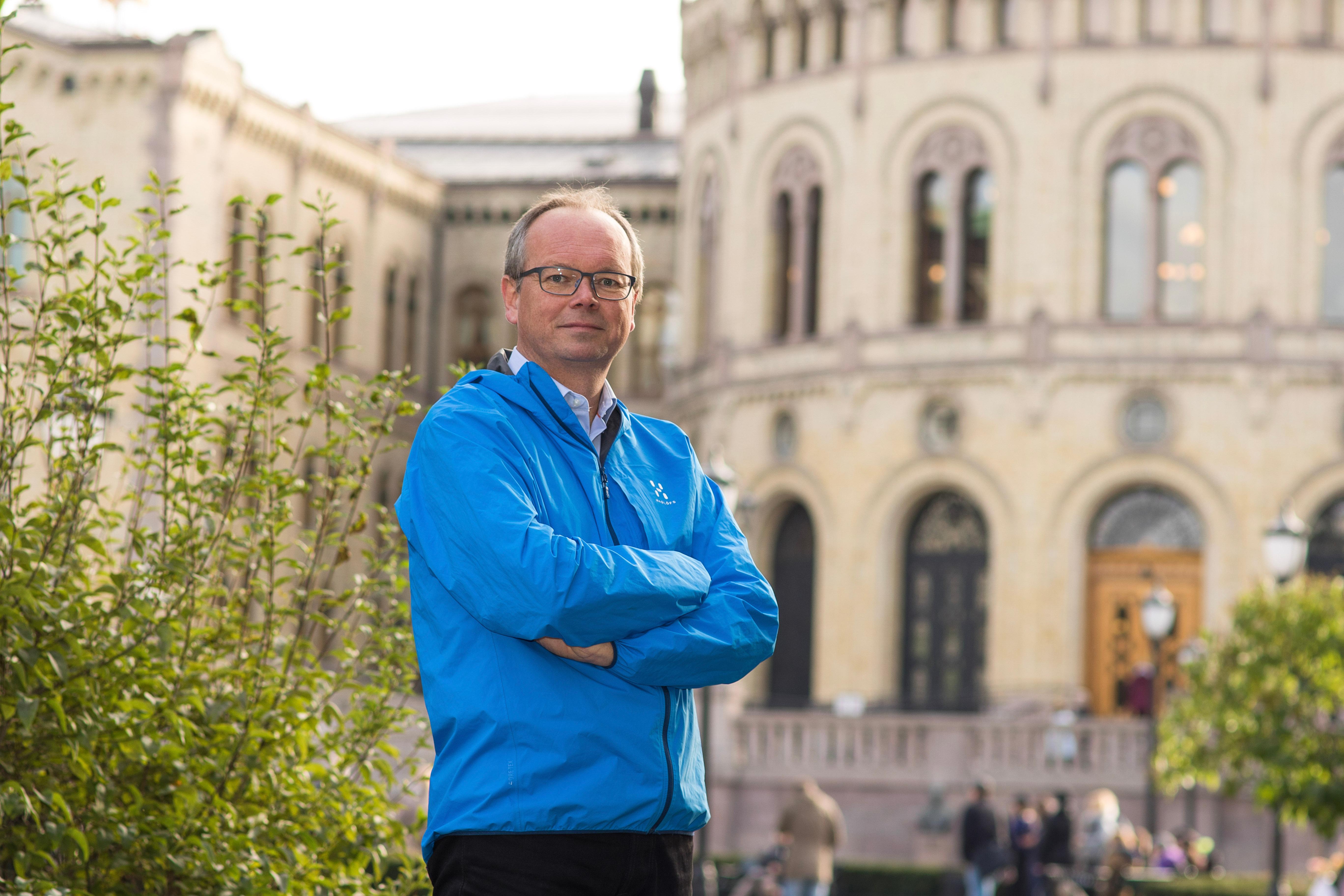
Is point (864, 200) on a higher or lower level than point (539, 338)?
higher

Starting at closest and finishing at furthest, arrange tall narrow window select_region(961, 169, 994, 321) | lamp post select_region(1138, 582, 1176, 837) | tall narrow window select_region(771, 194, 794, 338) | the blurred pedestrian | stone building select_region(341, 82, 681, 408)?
the blurred pedestrian, lamp post select_region(1138, 582, 1176, 837), tall narrow window select_region(961, 169, 994, 321), tall narrow window select_region(771, 194, 794, 338), stone building select_region(341, 82, 681, 408)

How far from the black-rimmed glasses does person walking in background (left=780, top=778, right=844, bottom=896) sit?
1586 cm

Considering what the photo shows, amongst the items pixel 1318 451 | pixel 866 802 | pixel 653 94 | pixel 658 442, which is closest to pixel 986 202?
pixel 1318 451

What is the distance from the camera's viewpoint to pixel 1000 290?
36.0m

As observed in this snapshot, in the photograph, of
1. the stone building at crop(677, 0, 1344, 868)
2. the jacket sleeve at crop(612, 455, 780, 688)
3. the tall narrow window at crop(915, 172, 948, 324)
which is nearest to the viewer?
the jacket sleeve at crop(612, 455, 780, 688)

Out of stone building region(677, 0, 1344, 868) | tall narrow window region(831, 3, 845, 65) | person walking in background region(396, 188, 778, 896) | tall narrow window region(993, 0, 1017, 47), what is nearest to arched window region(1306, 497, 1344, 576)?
stone building region(677, 0, 1344, 868)

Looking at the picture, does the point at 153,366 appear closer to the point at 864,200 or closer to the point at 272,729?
the point at 272,729

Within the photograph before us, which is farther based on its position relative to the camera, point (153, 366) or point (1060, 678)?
point (1060, 678)

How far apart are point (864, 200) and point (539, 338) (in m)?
33.7

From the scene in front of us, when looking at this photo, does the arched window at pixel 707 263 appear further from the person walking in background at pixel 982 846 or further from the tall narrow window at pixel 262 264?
the tall narrow window at pixel 262 264

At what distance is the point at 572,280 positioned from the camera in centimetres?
402

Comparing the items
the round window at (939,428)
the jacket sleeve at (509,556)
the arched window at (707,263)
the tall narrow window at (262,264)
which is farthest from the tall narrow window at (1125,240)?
the jacket sleeve at (509,556)

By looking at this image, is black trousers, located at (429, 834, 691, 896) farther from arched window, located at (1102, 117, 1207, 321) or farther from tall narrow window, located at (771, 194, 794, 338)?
tall narrow window, located at (771, 194, 794, 338)

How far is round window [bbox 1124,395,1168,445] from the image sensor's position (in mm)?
35000
